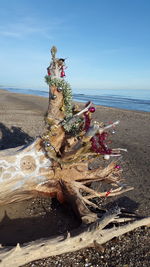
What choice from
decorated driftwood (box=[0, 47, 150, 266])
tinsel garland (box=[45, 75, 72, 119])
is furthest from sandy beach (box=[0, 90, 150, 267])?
tinsel garland (box=[45, 75, 72, 119])

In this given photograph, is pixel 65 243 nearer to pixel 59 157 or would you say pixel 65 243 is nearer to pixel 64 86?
pixel 59 157

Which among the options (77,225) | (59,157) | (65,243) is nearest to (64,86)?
(59,157)

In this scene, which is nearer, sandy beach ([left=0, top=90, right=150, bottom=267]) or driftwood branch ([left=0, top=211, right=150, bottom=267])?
driftwood branch ([left=0, top=211, right=150, bottom=267])

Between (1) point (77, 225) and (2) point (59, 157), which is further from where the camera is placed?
(2) point (59, 157)

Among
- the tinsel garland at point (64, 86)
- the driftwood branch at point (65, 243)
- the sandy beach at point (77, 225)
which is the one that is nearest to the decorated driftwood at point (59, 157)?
the tinsel garland at point (64, 86)

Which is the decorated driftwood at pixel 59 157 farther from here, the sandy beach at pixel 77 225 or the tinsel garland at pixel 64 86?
the sandy beach at pixel 77 225

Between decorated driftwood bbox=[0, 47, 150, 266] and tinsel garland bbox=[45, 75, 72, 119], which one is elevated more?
tinsel garland bbox=[45, 75, 72, 119]

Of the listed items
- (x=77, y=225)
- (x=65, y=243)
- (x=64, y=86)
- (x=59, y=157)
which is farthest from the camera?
(x=59, y=157)

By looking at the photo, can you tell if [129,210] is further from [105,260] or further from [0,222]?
[0,222]

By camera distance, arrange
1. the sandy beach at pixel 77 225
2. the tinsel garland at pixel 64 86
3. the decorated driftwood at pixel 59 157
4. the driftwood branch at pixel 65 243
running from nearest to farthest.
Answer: the driftwood branch at pixel 65 243 → the sandy beach at pixel 77 225 → the decorated driftwood at pixel 59 157 → the tinsel garland at pixel 64 86

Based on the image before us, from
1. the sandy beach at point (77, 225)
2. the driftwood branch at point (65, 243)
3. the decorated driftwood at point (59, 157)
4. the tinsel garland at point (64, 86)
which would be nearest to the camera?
the driftwood branch at point (65, 243)

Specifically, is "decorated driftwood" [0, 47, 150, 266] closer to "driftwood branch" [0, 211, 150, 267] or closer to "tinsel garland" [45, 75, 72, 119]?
"tinsel garland" [45, 75, 72, 119]

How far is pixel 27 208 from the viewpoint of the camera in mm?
4785

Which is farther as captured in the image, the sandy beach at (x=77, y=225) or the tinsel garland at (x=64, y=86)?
the tinsel garland at (x=64, y=86)
